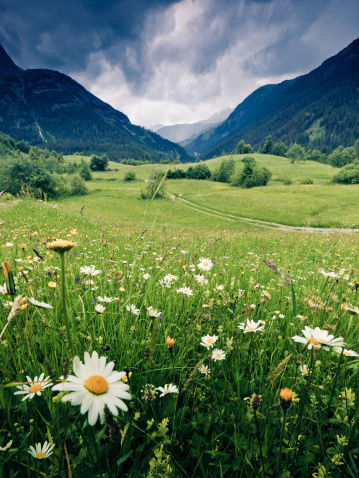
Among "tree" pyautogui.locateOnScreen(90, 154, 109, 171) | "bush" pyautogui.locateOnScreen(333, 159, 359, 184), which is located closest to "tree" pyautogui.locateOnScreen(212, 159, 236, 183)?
"bush" pyautogui.locateOnScreen(333, 159, 359, 184)

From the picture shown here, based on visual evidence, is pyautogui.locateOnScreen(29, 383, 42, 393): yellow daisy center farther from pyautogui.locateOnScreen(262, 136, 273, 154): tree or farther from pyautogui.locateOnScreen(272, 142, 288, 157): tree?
pyautogui.locateOnScreen(272, 142, 288, 157): tree

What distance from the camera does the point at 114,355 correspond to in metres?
1.64

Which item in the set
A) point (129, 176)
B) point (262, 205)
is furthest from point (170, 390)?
point (129, 176)

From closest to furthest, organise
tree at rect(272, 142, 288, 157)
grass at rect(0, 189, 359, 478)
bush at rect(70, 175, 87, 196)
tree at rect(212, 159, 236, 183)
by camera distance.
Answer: grass at rect(0, 189, 359, 478) → bush at rect(70, 175, 87, 196) → tree at rect(212, 159, 236, 183) → tree at rect(272, 142, 288, 157)

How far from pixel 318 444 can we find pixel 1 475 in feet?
5.14

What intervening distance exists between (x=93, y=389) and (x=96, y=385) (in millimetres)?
15

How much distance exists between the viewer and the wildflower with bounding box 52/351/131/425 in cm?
70

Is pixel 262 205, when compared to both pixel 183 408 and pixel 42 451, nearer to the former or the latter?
pixel 183 408

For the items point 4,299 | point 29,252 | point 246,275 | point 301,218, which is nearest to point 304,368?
point 246,275

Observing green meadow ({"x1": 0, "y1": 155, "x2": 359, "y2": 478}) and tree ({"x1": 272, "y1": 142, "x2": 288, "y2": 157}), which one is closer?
green meadow ({"x1": 0, "y1": 155, "x2": 359, "y2": 478})

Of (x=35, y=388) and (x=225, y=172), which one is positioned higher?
(x=225, y=172)

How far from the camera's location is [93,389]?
74 cm

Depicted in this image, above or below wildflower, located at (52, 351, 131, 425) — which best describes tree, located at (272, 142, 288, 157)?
above

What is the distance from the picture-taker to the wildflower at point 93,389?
0.70 metres
